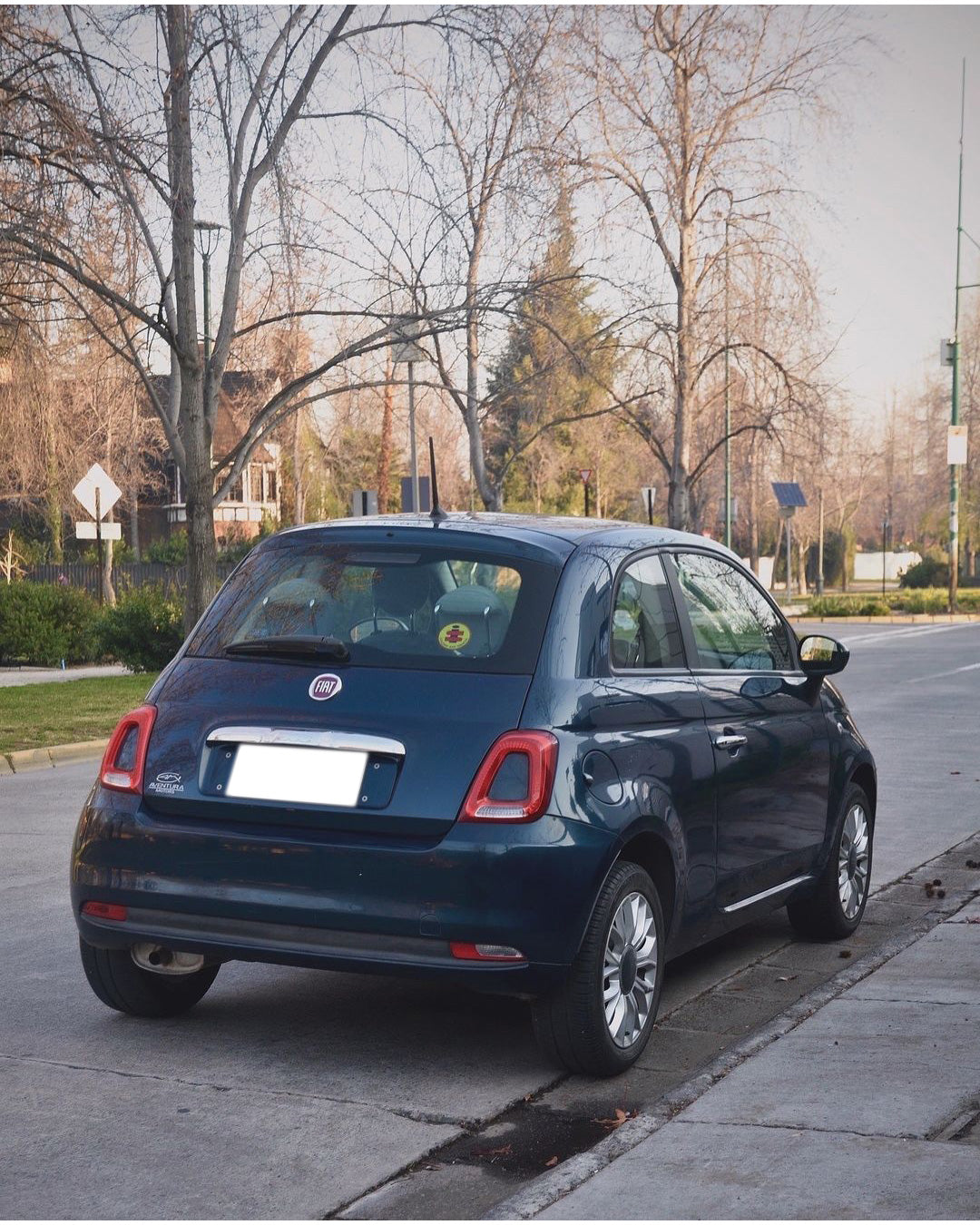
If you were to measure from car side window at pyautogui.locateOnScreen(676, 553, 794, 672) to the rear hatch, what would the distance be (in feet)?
3.02

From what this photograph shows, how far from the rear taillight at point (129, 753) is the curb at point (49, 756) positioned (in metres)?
8.77

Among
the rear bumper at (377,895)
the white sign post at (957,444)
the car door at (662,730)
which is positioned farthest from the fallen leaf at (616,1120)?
the white sign post at (957,444)

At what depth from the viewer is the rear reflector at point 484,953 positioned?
489cm

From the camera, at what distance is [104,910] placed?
5336 mm

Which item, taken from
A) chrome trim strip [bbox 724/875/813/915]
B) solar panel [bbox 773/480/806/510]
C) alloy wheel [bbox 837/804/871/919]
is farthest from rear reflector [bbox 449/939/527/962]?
solar panel [bbox 773/480/806/510]

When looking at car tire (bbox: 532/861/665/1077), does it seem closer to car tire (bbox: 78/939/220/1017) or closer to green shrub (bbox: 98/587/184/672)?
car tire (bbox: 78/939/220/1017)

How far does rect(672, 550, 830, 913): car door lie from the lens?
602 cm

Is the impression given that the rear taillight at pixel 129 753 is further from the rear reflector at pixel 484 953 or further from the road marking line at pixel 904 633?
the road marking line at pixel 904 633

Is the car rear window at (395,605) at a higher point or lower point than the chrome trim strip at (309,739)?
higher

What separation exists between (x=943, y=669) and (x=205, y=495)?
37.0 feet

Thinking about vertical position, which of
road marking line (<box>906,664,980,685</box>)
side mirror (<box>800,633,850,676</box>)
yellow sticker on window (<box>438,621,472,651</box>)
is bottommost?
road marking line (<box>906,664,980,685</box>)

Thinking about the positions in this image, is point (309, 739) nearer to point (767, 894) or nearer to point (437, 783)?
point (437, 783)

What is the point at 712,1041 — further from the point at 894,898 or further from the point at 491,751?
the point at 894,898

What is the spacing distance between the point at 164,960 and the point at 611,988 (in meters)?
1.52
